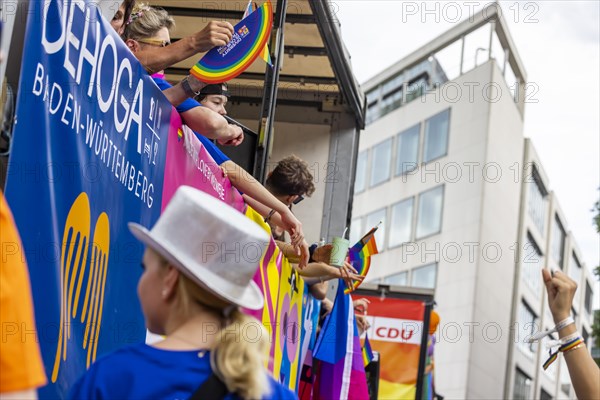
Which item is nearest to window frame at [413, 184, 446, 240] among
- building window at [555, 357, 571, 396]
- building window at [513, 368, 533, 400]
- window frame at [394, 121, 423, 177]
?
window frame at [394, 121, 423, 177]

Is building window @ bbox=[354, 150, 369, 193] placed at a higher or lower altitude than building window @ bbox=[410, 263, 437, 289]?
higher

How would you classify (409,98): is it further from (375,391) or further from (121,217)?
(121,217)

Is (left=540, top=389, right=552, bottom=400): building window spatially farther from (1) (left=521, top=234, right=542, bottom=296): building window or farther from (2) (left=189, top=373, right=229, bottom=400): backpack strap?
(2) (left=189, top=373, right=229, bottom=400): backpack strap

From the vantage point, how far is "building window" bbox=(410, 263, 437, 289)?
38750mm

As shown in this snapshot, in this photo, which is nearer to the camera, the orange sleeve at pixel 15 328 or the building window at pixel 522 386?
the orange sleeve at pixel 15 328

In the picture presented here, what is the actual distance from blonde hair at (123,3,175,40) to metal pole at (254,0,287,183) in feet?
5.76

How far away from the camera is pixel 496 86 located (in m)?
39.4

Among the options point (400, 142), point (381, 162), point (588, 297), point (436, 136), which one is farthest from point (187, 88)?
point (588, 297)

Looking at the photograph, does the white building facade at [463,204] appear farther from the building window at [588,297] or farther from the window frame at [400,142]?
the building window at [588,297]

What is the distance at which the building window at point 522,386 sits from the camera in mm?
42000

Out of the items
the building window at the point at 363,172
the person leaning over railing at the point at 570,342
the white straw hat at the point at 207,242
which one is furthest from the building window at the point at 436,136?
the white straw hat at the point at 207,242

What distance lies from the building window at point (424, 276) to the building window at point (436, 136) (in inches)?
190

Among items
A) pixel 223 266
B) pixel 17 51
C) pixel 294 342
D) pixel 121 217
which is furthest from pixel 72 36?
pixel 294 342

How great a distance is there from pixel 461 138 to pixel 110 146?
1435 inches
